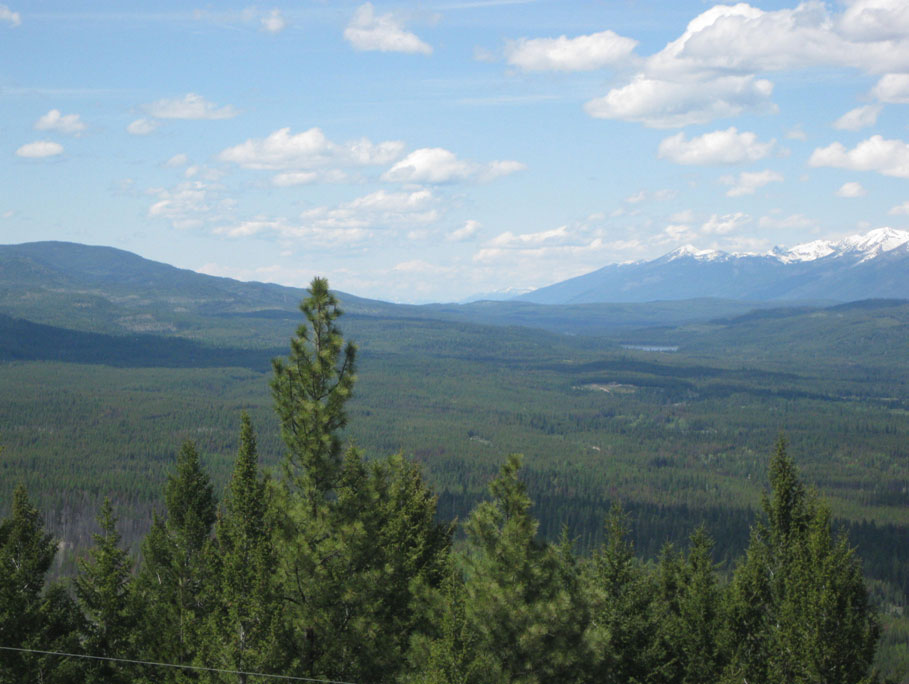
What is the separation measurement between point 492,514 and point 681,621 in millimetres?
15379

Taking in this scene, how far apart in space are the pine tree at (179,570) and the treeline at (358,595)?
0.29ft

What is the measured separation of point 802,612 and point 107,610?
2608 cm

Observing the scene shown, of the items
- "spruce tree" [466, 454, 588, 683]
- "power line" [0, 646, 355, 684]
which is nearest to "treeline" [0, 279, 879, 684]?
"spruce tree" [466, 454, 588, 683]

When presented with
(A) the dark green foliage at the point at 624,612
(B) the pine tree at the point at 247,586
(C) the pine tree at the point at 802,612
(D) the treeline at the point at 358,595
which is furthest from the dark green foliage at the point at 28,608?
(C) the pine tree at the point at 802,612

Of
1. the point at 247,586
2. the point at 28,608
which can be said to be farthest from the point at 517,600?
the point at 28,608

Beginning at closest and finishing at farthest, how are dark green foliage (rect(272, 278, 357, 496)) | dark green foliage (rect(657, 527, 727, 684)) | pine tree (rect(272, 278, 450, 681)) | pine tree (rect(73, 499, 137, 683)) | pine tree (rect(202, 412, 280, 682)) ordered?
pine tree (rect(202, 412, 280, 682)), pine tree (rect(272, 278, 450, 681)), dark green foliage (rect(272, 278, 357, 496)), pine tree (rect(73, 499, 137, 683)), dark green foliage (rect(657, 527, 727, 684))

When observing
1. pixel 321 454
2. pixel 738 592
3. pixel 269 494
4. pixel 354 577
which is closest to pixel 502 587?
pixel 354 577

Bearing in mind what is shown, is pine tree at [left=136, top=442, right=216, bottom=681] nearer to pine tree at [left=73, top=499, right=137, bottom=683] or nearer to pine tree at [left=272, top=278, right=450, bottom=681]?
pine tree at [left=73, top=499, right=137, bottom=683]

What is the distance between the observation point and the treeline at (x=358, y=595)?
27266 mm

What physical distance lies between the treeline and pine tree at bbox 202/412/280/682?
0.07 meters

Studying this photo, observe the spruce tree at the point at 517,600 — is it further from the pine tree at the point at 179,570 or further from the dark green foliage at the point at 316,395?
the pine tree at the point at 179,570

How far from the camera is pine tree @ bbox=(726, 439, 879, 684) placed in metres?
30.8

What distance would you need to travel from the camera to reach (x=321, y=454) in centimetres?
2853

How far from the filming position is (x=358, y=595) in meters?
28.3
